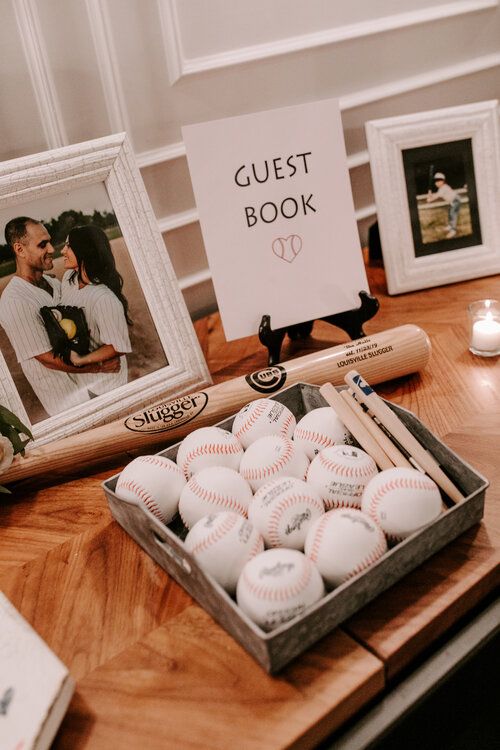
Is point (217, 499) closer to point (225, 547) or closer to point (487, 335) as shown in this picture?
point (225, 547)

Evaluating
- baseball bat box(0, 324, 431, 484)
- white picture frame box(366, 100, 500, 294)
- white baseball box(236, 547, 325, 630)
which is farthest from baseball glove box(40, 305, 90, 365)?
white picture frame box(366, 100, 500, 294)

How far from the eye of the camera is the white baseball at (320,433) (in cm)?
79

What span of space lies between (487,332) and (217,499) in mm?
576

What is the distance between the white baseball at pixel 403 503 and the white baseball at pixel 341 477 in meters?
0.03

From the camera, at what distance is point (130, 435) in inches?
35.5

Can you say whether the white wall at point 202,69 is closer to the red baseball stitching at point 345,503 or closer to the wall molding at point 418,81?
the wall molding at point 418,81

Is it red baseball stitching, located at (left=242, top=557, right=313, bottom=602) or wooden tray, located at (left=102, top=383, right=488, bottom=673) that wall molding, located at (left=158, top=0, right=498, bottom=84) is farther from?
red baseball stitching, located at (left=242, top=557, right=313, bottom=602)

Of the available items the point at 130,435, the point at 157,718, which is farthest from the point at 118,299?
the point at 157,718

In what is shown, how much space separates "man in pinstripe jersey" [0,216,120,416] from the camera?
91 centimetres

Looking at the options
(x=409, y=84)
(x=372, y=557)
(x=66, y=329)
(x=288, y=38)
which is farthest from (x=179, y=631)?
(x=409, y=84)

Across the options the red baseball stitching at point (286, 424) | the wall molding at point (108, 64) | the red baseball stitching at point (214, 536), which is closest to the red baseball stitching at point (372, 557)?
the red baseball stitching at point (214, 536)

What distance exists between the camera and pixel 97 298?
0.98m

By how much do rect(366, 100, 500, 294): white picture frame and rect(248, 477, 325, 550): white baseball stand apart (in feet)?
2.34

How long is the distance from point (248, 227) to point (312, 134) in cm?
18
